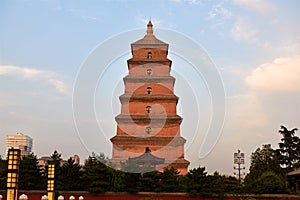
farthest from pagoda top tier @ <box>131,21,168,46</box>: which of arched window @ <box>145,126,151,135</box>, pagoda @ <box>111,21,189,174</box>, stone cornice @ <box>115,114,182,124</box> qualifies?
arched window @ <box>145,126,151,135</box>

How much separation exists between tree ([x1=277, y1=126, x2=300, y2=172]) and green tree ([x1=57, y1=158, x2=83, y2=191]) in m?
20.6

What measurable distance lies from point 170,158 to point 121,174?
7233 millimetres

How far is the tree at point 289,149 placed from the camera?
35.1m

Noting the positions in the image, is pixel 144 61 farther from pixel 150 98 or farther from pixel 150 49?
pixel 150 98

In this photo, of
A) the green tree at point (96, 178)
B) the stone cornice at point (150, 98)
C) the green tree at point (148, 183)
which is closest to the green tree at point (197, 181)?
the green tree at point (148, 183)

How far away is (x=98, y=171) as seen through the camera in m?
21.8

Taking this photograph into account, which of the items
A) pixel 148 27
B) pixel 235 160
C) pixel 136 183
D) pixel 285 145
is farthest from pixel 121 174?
pixel 285 145

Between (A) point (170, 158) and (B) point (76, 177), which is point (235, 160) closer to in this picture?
(A) point (170, 158)

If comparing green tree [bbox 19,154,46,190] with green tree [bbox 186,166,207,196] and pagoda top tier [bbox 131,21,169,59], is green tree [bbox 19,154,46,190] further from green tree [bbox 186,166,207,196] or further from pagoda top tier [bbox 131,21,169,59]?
pagoda top tier [bbox 131,21,169,59]

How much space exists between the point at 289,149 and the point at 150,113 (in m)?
14.6

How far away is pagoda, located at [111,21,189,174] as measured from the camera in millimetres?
28344

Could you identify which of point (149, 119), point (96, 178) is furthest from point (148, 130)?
point (96, 178)

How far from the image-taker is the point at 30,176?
72.3ft

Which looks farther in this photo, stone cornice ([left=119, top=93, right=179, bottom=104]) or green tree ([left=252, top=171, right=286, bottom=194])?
stone cornice ([left=119, top=93, right=179, bottom=104])
